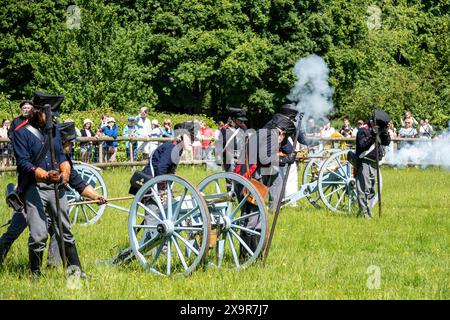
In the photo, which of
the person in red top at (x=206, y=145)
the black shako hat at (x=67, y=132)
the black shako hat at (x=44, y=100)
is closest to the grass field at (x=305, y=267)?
the black shako hat at (x=67, y=132)

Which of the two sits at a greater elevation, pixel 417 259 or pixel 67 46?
pixel 67 46

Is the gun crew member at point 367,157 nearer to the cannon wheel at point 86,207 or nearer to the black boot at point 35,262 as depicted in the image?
the cannon wheel at point 86,207

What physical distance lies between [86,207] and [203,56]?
30377 mm

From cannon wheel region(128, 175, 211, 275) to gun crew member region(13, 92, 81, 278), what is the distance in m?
0.74

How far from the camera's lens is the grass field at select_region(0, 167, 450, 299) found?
7.29 meters

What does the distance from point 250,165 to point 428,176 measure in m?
14.1

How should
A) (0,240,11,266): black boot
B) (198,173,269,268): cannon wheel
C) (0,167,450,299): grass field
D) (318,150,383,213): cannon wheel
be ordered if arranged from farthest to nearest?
(318,150,383,213): cannon wheel
(0,240,11,266): black boot
(198,173,269,268): cannon wheel
(0,167,450,299): grass field

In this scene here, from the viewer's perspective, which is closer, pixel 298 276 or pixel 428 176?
pixel 298 276

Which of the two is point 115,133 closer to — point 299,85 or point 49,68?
point 49,68

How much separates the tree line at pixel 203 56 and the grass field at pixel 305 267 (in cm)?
2142

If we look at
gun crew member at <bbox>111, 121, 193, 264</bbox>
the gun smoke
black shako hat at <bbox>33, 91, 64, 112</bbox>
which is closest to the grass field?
gun crew member at <bbox>111, 121, 193, 264</bbox>

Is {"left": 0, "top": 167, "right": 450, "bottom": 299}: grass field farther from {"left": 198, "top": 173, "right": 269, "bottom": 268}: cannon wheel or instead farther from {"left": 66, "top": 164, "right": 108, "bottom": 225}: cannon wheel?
{"left": 198, "top": 173, "right": 269, "bottom": 268}: cannon wheel

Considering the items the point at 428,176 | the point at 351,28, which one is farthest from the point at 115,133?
the point at 351,28

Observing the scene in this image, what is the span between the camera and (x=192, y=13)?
4284 cm
